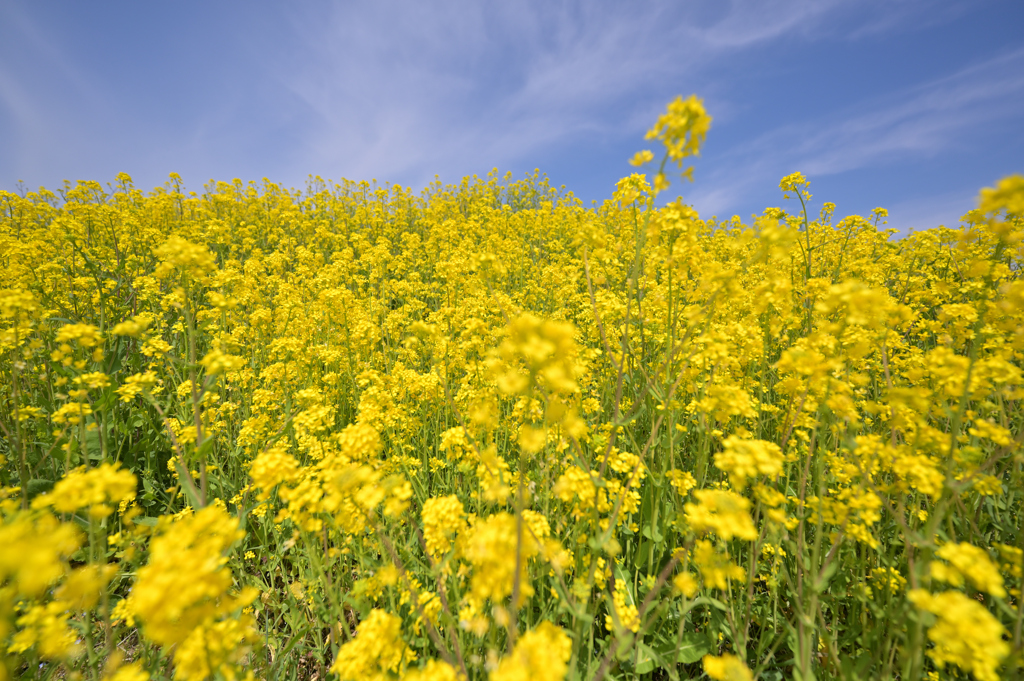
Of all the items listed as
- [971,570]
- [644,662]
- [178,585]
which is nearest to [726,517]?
[971,570]

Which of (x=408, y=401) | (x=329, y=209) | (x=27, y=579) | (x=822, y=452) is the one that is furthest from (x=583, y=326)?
(x=329, y=209)

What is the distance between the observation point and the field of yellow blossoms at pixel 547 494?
1.31 metres

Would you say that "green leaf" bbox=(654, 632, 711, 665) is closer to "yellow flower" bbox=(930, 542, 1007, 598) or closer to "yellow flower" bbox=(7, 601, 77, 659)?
"yellow flower" bbox=(930, 542, 1007, 598)

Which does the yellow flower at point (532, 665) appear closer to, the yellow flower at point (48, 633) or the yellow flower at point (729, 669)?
the yellow flower at point (729, 669)

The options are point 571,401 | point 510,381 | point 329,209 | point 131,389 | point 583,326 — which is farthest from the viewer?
point 329,209

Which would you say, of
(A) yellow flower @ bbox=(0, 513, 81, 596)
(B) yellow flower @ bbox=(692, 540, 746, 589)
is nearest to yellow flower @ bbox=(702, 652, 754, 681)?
(B) yellow flower @ bbox=(692, 540, 746, 589)

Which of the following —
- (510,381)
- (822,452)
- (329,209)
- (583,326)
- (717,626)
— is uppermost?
(329,209)

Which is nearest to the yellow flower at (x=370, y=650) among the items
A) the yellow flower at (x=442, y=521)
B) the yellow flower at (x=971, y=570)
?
the yellow flower at (x=442, y=521)

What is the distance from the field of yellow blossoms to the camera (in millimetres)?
1314

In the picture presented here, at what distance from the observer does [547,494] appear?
1.92 metres

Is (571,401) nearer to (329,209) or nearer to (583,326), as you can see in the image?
(583,326)

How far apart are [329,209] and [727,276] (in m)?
14.2

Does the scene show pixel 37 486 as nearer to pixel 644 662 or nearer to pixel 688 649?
pixel 644 662

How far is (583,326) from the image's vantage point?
468 cm
